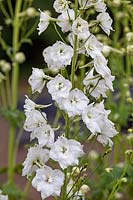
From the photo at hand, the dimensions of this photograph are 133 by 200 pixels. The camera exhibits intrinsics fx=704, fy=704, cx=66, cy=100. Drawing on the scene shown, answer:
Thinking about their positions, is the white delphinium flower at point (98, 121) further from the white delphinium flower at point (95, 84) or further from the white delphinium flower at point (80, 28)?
Answer: the white delphinium flower at point (80, 28)

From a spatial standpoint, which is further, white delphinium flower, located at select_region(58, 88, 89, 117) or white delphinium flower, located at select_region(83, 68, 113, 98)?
white delphinium flower, located at select_region(83, 68, 113, 98)

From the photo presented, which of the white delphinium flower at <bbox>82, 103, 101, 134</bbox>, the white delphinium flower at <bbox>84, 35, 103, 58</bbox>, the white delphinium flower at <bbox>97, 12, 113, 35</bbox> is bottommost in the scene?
the white delphinium flower at <bbox>82, 103, 101, 134</bbox>

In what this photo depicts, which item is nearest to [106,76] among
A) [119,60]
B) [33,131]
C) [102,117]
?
[102,117]

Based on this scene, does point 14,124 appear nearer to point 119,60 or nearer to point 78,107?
point 119,60

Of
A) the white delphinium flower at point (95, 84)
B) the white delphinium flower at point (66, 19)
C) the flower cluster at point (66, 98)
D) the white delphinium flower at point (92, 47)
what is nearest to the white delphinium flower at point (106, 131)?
the flower cluster at point (66, 98)

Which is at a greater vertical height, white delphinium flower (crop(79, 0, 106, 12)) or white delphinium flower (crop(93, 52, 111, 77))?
white delphinium flower (crop(79, 0, 106, 12))

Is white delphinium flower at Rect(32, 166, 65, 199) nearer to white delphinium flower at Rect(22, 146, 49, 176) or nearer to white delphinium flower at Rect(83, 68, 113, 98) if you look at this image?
white delphinium flower at Rect(22, 146, 49, 176)

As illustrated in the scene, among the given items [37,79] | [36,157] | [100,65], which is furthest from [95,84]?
[36,157]

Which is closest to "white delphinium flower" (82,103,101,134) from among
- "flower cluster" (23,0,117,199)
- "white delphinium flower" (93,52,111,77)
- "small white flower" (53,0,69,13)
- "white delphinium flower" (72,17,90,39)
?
"flower cluster" (23,0,117,199)
